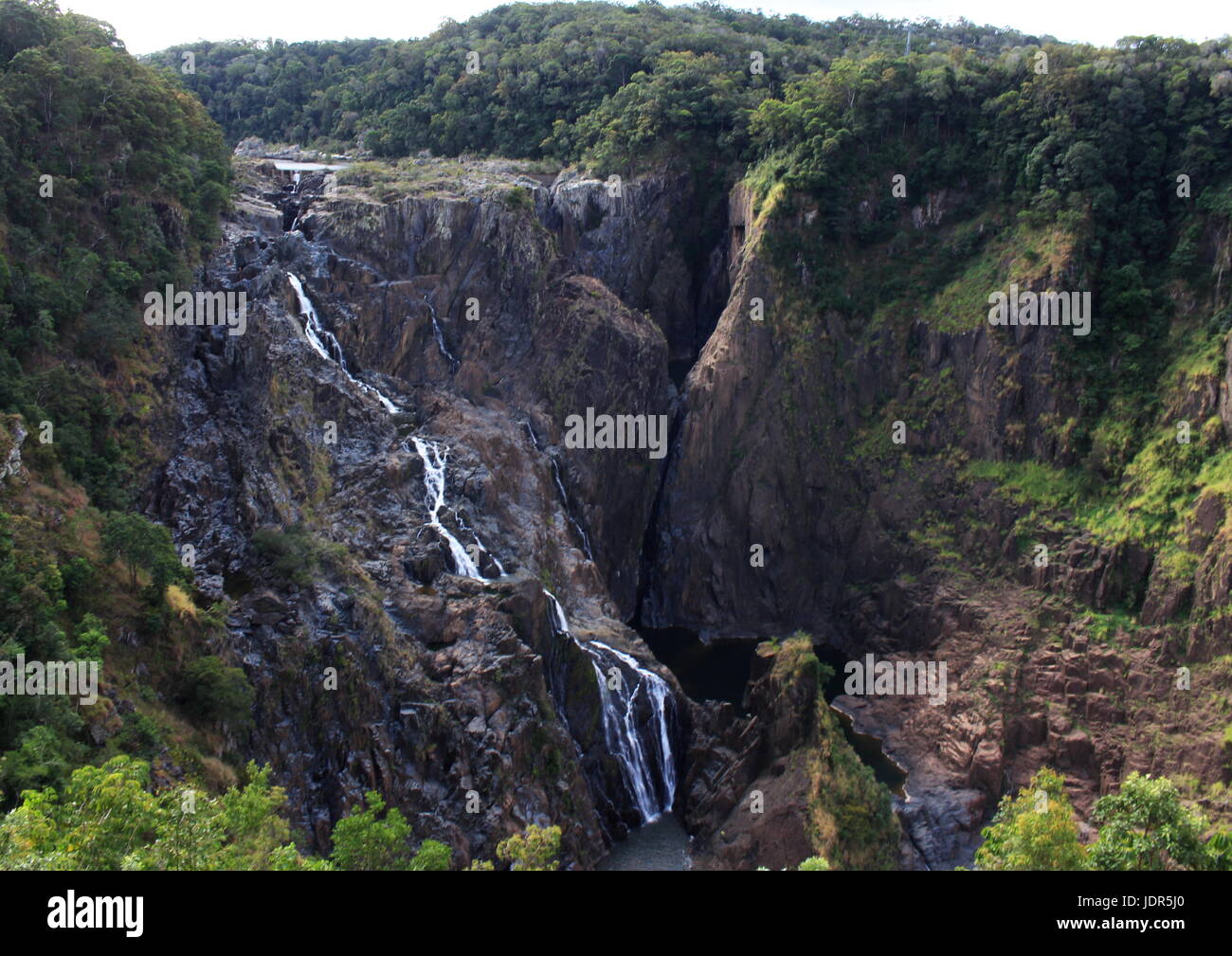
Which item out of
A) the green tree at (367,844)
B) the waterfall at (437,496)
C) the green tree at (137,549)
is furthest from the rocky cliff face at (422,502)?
the green tree at (367,844)

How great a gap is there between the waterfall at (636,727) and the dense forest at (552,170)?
10756 millimetres

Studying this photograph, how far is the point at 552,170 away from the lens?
67625mm

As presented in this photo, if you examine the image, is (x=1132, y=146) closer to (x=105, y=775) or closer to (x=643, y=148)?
(x=643, y=148)

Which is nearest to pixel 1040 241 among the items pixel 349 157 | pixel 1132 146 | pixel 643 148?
pixel 1132 146

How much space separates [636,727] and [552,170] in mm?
39216

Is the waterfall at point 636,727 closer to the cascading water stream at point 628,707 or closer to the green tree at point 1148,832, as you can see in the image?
the cascading water stream at point 628,707

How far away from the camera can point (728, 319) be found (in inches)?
2354

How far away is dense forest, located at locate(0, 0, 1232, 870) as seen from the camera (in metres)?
26.2

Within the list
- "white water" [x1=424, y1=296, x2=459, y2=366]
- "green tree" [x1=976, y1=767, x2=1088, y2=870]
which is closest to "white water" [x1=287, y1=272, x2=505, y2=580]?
"white water" [x1=424, y1=296, x2=459, y2=366]

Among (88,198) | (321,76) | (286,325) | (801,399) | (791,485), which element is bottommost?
(791,485)

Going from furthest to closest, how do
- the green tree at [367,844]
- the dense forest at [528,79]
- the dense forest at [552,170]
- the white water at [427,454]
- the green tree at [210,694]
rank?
1. the dense forest at [528,79]
2. the white water at [427,454]
3. the green tree at [210,694]
4. the dense forest at [552,170]
5. the green tree at [367,844]

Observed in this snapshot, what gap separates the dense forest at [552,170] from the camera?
26.2 meters

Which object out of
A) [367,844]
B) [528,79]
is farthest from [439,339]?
[367,844]

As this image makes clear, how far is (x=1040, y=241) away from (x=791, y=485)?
1822 centimetres
